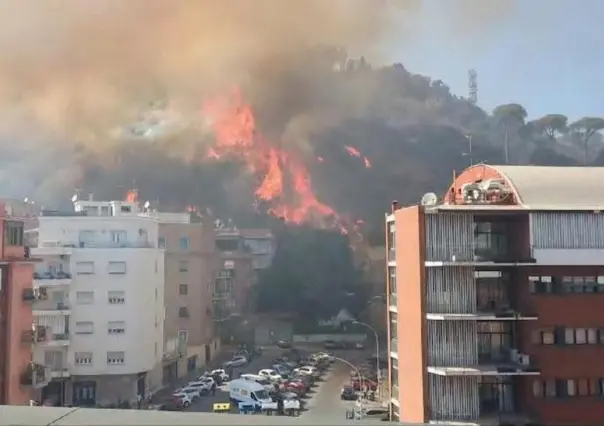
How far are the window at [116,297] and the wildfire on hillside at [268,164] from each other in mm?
2256

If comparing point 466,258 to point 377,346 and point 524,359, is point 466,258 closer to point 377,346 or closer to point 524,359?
point 524,359

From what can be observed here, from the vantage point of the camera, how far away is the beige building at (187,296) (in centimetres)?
647

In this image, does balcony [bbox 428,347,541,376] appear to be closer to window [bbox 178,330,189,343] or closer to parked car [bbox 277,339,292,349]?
parked car [bbox 277,339,292,349]

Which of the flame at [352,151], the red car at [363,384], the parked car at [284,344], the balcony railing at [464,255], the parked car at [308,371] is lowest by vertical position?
the red car at [363,384]

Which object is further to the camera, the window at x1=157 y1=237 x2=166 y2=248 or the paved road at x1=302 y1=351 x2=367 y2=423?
the window at x1=157 y1=237 x2=166 y2=248

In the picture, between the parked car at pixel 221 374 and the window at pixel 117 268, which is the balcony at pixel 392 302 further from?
the window at pixel 117 268

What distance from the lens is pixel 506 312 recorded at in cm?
442

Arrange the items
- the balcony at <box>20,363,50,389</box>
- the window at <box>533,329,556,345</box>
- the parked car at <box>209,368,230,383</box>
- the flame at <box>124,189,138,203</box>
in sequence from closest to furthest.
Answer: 1. the window at <box>533,329,556,345</box>
2. the balcony at <box>20,363,50,389</box>
3. the parked car at <box>209,368,230,383</box>
4. the flame at <box>124,189,138,203</box>

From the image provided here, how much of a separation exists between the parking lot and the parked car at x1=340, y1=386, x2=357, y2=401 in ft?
0.16

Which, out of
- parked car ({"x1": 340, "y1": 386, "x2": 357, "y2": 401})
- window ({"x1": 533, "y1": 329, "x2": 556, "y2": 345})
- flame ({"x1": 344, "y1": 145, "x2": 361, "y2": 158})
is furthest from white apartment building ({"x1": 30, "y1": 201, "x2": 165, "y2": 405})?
window ({"x1": 533, "y1": 329, "x2": 556, "y2": 345})

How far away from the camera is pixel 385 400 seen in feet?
19.7

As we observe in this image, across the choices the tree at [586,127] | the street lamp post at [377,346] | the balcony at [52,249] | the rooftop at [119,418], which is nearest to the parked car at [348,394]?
the street lamp post at [377,346]

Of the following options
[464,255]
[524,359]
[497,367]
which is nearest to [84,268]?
[464,255]

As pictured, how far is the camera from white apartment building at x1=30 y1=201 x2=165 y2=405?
5.98 m
